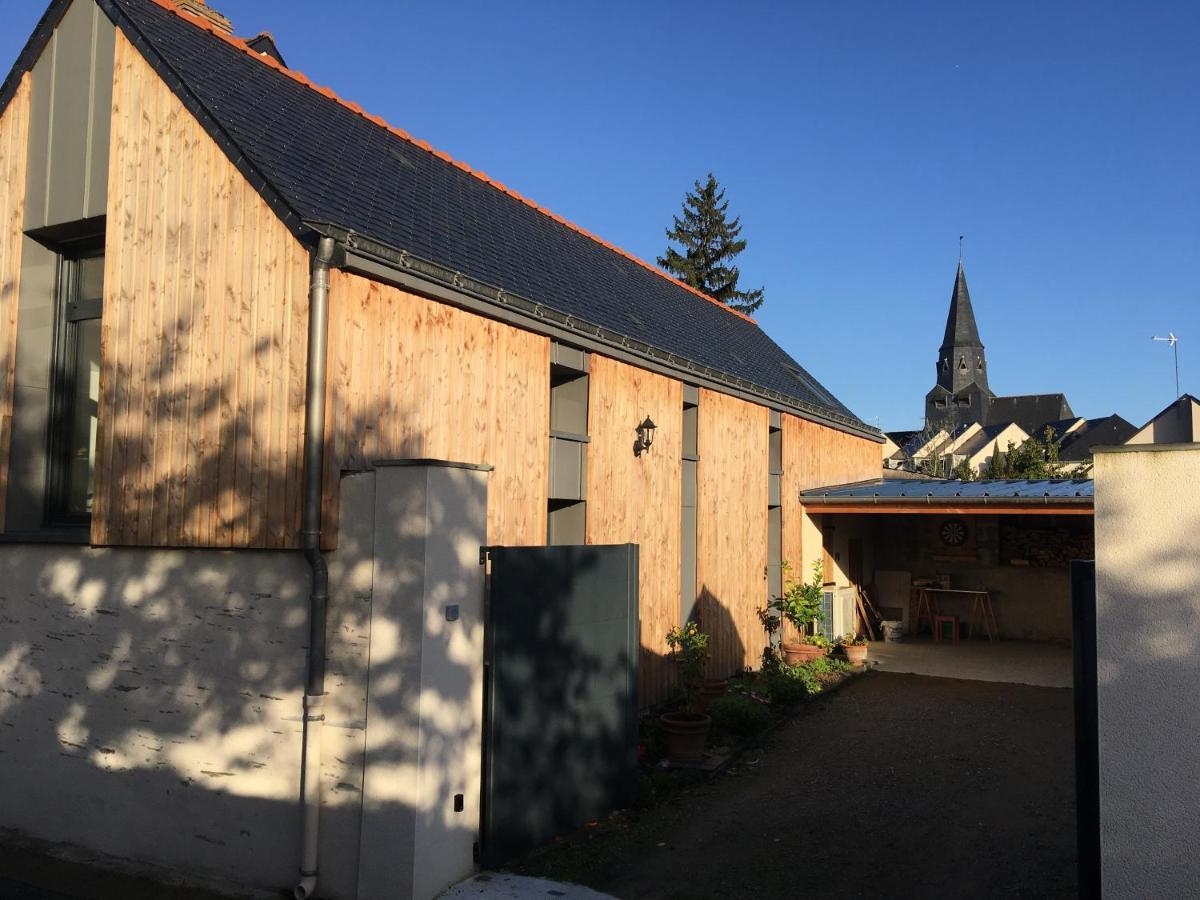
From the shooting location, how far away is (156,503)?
614 cm

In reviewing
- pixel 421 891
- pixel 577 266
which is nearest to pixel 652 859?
pixel 421 891

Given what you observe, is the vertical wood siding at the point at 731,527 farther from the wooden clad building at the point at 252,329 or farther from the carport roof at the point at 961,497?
the carport roof at the point at 961,497

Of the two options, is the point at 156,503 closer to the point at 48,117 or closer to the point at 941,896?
the point at 48,117

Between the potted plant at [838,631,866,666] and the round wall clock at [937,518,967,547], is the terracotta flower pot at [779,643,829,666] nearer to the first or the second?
the potted plant at [838,631,866,666]

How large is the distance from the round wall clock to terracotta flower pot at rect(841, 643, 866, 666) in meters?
4.12

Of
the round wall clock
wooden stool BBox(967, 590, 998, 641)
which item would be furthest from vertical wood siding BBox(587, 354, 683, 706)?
wooden stool BBox(967, 590, 998, 641)

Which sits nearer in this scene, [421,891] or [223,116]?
[421,891]

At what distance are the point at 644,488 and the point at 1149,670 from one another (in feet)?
20.2

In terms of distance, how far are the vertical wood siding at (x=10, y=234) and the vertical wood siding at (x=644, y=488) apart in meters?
5.06

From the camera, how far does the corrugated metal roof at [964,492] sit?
12031 mm

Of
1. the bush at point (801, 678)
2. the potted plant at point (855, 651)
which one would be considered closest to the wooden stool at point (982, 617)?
the potted plant at point (855, 651)

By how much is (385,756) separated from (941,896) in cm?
348

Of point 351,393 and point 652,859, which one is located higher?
point 351,393

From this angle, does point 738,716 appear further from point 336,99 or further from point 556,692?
point 336,99
